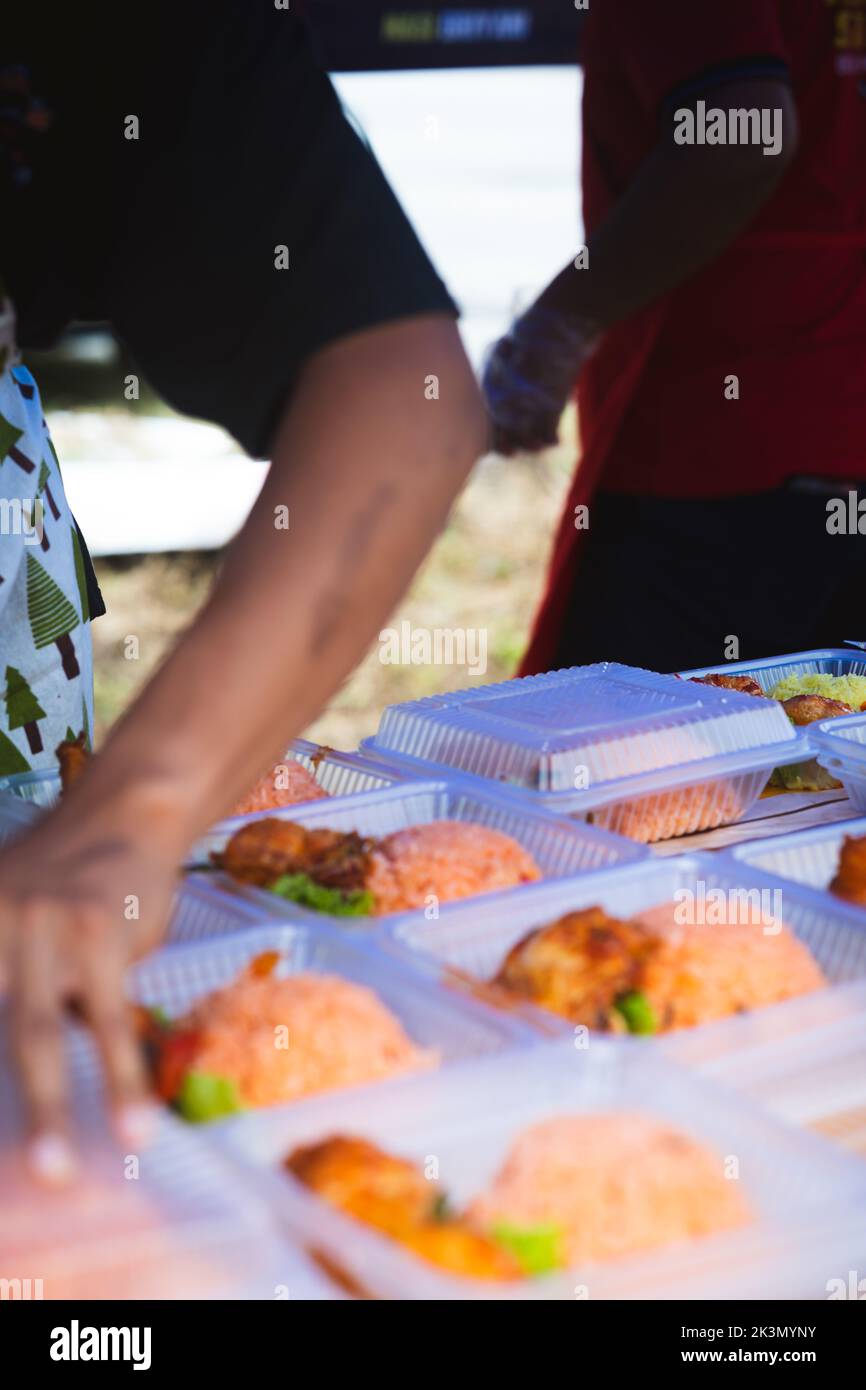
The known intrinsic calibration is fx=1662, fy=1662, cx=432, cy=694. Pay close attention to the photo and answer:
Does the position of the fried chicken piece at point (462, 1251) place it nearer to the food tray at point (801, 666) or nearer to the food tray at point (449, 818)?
the food tray at point (449, 818)

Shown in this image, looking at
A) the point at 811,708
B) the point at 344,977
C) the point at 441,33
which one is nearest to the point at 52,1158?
the point at 344,977

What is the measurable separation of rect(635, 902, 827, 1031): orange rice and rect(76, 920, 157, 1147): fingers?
0.63m

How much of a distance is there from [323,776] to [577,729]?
369mm

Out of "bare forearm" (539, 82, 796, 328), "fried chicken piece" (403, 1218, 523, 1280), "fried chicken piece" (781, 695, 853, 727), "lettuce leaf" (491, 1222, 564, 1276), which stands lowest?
"lettuce leaf" (491, 1222, 564, 1276)

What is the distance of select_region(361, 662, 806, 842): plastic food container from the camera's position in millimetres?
2203

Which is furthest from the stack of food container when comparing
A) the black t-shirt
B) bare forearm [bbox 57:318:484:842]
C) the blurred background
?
the blurred background

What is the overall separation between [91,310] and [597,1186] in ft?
2.86

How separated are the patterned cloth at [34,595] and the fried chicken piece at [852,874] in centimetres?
106

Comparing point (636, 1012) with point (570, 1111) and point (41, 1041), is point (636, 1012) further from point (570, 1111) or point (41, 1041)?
point (41, 1041)

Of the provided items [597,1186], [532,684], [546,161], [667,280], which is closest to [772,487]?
[667,280]

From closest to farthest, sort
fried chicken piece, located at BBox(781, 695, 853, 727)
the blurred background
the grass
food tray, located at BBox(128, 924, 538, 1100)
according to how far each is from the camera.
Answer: food tray, located at BBox(128, 924, 538, 1100) < fried chicken piece, located at BBox(781, 695, 853, 727) < the blurred background < the grass

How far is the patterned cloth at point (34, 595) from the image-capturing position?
2.14 metres

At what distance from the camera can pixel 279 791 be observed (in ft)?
7.18

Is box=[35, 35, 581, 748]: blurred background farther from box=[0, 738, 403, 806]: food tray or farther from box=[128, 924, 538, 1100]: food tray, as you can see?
box=[128, 924, 538, 1100]: food tray
